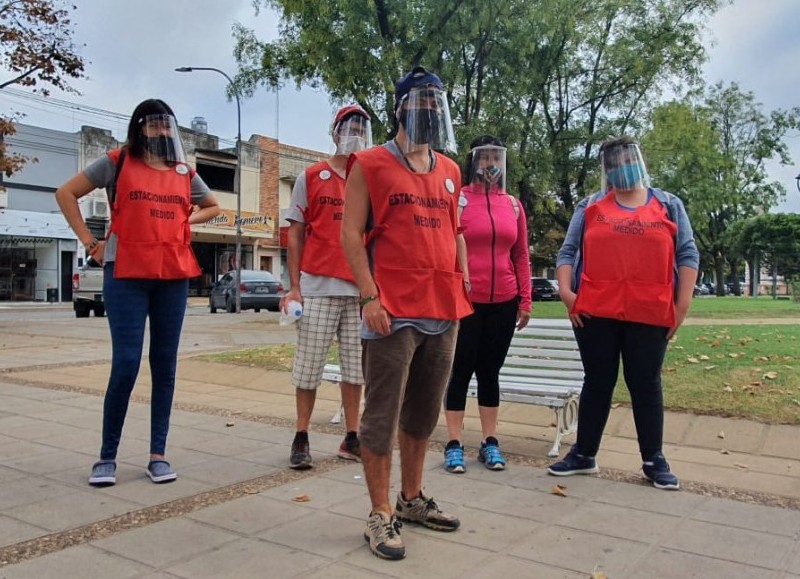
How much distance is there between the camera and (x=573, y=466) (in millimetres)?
4141

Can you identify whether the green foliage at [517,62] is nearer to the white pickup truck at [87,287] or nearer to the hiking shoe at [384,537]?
the white pickup truck at [87,287]

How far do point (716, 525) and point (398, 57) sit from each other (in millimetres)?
12372

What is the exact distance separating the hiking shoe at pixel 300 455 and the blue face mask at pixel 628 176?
95.7 inches

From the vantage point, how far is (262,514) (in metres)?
3.42

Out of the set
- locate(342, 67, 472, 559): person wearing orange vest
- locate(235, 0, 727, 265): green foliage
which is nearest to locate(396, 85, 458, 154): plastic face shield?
locate(342, 67, 472, 559): person wearing orange vest

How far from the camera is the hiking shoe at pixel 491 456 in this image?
4.26m

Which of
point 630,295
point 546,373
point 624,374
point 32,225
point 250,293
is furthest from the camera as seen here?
point 32,225

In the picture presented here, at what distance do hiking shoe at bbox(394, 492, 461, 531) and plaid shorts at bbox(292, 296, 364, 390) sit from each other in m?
1.27

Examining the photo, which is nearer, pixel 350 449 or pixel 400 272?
pixel 400 272

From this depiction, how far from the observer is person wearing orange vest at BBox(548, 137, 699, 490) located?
386cm

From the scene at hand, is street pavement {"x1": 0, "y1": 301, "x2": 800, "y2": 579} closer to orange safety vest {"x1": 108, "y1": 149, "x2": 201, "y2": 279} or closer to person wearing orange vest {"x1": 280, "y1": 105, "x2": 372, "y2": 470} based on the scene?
person wearing orange vest {"x1": 280, "y1": 105, "x2": 372, "y2": 470}

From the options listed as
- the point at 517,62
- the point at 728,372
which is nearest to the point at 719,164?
the point at 517,62

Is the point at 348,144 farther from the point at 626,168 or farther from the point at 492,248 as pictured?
the point at 626,168

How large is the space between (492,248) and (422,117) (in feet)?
4.65
